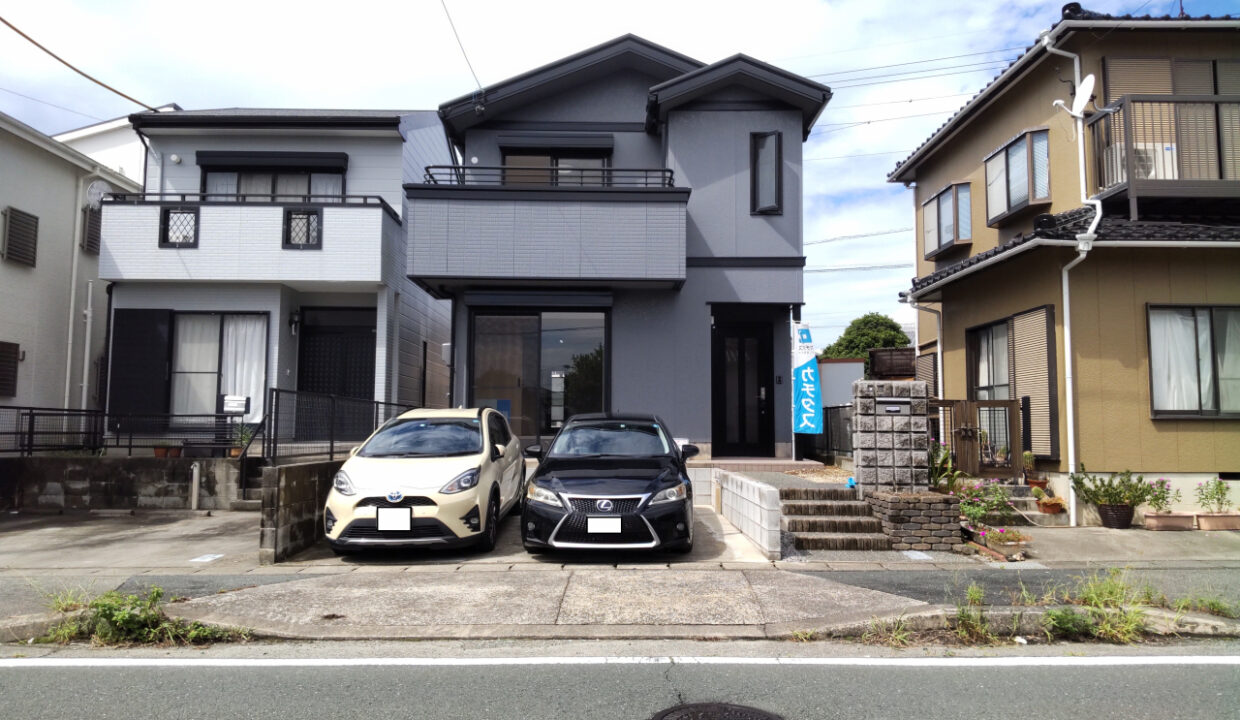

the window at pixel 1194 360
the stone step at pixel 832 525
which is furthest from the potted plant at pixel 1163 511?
the stone step at pixel 832 525

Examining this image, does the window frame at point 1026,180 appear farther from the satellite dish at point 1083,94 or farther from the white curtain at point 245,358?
the white curtain at point 245,358

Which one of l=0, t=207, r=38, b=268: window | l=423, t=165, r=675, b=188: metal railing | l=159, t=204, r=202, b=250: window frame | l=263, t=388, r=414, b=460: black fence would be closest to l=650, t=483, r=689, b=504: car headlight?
Answer: l=263, t=388, r=414, b=460: black fence

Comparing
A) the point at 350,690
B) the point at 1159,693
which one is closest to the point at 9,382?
the point at 350,690

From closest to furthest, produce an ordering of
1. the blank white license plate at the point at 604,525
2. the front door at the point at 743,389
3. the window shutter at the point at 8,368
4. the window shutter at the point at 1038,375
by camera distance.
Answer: the blank white license plate at the point at 604,525
the window shutter at the point at 1038,375
the front door at the point at 743,389
the window shutter at the point at 8,368

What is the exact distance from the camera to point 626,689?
4.22 meters

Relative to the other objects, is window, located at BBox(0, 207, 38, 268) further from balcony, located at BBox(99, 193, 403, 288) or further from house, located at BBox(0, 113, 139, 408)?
balcony, located at BBox(99, 193, 403, 288)

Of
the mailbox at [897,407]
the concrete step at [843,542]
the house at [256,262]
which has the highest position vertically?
the house at [256,262]

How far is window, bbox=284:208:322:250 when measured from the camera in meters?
13.9

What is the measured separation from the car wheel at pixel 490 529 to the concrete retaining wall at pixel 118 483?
587 cm

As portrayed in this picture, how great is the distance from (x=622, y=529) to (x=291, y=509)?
3602 millimetres

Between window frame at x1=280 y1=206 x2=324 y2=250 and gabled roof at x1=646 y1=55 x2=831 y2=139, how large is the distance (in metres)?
6.56

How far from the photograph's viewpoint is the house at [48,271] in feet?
47.0

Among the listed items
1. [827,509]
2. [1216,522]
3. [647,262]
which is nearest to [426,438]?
[827,509]

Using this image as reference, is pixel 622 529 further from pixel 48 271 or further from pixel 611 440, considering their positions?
pixel 48 271
